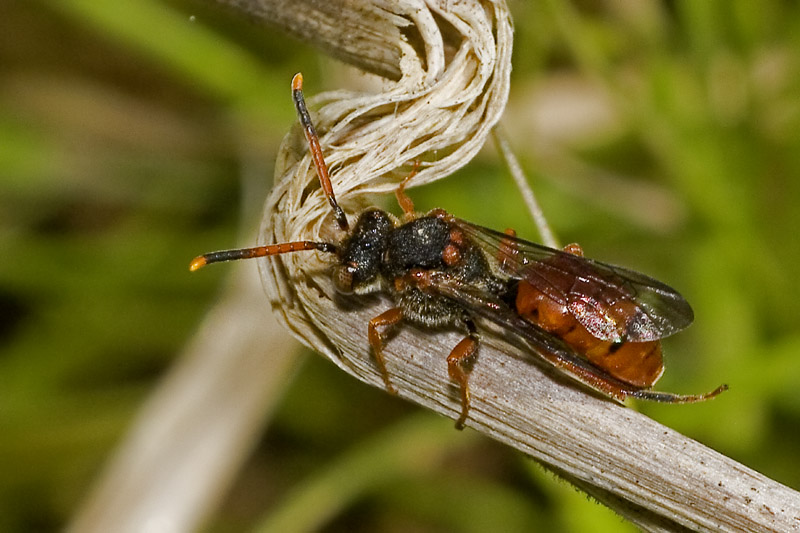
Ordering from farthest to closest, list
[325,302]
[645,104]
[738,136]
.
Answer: [738,136]
[645,104]
[325,302]

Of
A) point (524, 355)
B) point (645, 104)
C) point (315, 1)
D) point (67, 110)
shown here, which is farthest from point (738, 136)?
point (67, 110)

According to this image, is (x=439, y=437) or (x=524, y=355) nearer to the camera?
(x=524, y=355)

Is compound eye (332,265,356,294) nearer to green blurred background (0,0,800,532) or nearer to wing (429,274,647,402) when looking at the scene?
wing (429,274,647,402)

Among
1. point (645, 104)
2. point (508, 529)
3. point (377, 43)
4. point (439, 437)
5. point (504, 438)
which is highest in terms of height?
point (377, 43)

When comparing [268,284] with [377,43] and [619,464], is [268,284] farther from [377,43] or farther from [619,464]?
[619,464]

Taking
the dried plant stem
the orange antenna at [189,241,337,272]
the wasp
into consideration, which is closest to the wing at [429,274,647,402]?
the wasp

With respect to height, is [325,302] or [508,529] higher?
[325,302]

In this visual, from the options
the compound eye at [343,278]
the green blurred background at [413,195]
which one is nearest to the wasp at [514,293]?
the compound eye at [343,278]

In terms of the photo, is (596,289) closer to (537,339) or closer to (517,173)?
(537,339)
